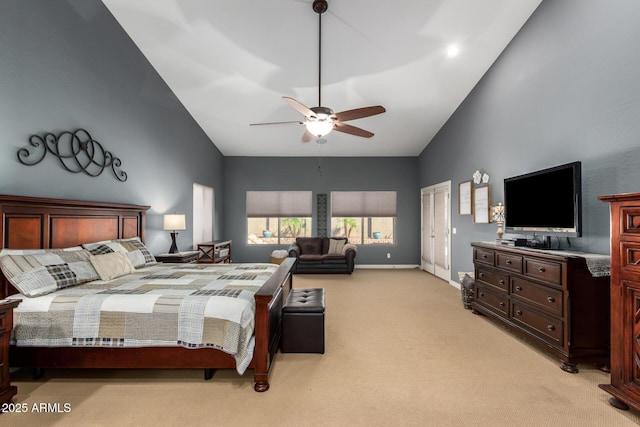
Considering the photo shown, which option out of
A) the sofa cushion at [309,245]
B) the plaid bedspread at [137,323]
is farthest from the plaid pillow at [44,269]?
the sofa cushion at [309,245]

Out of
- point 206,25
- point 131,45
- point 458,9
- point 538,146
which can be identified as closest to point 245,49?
point 206,25

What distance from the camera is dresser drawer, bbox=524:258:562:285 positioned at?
2.68 meters

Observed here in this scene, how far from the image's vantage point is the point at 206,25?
3842mm

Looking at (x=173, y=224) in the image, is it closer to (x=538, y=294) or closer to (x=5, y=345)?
(x=5, y=345)

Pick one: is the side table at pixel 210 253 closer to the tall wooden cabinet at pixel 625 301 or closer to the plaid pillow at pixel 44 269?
the plaid pillow at pixel 44 269

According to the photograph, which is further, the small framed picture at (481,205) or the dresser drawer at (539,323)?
the small framed picture at (481,205)

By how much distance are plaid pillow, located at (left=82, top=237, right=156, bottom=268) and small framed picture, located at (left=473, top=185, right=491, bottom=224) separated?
481cm

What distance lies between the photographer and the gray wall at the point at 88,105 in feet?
8.72

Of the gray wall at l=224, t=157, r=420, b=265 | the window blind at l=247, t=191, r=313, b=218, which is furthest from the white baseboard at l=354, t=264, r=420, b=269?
the window blind at l=247, t=191, r=313, b=218

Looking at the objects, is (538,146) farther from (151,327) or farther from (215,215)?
(215,215)

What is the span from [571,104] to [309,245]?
5445 mm

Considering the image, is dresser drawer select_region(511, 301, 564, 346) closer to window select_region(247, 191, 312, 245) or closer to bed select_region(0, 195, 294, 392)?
bed select_region(0, 195, 294, 392)

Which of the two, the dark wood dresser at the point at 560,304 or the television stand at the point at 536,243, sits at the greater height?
the television stand at the point at 536,243

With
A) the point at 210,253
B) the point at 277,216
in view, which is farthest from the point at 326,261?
the point at 210,253
